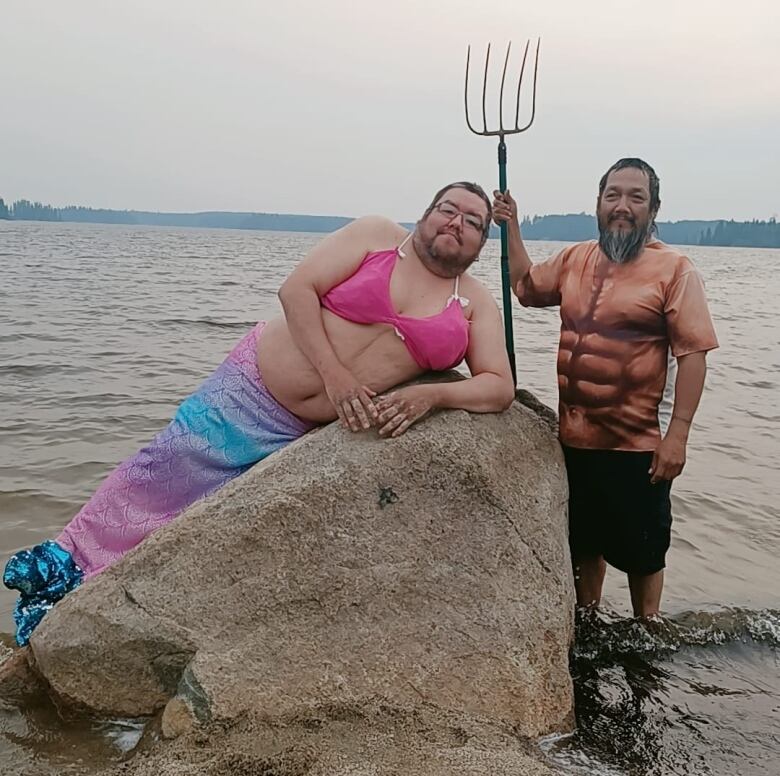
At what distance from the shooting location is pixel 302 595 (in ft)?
10.1

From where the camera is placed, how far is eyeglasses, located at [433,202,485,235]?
346cm

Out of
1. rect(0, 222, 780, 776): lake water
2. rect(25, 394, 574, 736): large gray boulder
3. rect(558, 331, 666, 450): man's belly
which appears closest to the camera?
rect(25, 394, 574, 736): large gray boulder

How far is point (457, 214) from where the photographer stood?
11.4ft

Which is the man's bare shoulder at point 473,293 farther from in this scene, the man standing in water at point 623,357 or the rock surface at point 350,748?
the rock surface at point 350,748

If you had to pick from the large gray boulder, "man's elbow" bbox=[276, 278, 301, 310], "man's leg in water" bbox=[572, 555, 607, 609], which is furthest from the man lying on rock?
"man's leg in water" bbox=[572, 555, 607, 609]

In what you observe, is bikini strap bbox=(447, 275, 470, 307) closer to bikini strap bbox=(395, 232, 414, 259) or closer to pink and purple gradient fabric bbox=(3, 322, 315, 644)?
bikini strap bbox=(395, 232, 414, 259)

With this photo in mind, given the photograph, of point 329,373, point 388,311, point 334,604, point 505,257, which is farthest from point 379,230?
point 334,604

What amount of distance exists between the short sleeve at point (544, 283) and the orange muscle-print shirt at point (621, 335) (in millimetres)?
12

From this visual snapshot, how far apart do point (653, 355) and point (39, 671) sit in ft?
9.92

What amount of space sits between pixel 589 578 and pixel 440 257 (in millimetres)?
2210

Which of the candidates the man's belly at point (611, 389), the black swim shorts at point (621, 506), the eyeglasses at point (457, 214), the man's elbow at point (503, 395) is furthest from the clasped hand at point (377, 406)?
the black swim shorts at point (621, 506)

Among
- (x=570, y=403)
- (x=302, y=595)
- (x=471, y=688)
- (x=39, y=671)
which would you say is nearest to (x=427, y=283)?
(x=570, y=403)

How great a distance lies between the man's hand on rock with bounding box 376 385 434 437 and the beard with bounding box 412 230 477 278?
1.74ft

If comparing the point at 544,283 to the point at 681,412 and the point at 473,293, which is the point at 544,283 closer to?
the point at 473,293
